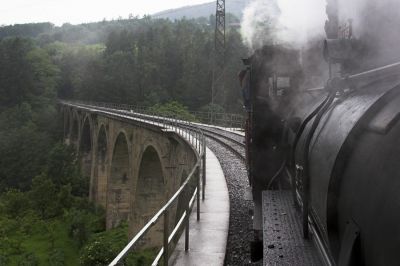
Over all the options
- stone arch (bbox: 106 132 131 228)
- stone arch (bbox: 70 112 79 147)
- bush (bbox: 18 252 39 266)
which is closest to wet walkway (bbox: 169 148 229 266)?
bush (bbox: 18 252 39 266)

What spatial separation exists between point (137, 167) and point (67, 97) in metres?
75.4

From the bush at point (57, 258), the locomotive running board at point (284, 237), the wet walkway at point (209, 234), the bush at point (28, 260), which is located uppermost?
the locomotive running board at point (284, 237)

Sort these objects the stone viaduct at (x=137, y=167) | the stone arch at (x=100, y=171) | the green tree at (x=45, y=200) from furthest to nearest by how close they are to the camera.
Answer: the green tree at (x=45, y=200) < the stone arch at (x=100, y=171) < the stone viaduct at (x=137, y=167)

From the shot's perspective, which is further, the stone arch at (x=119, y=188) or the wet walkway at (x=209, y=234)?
the stone arch at (x=119, y=188)

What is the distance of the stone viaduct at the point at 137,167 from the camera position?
59.3 feet

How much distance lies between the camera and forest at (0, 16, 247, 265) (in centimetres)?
3447

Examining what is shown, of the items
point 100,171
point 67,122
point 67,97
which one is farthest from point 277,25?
point 67,97

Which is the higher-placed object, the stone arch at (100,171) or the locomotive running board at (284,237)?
the locomotive running board at (284,237)

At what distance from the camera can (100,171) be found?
138 feet

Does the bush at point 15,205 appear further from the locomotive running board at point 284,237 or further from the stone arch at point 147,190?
the locomotive running board at point 284,237

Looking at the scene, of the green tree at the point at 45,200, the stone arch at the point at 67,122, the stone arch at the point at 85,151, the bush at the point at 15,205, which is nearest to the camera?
the bush at the point at 15,205

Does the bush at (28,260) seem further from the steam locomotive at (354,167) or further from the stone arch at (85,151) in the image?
the steam locomotive at (354,167)

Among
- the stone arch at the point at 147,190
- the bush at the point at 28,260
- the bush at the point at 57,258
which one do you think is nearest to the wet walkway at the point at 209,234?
the stone arch at the point at 147,190

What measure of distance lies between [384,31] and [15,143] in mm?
67894
